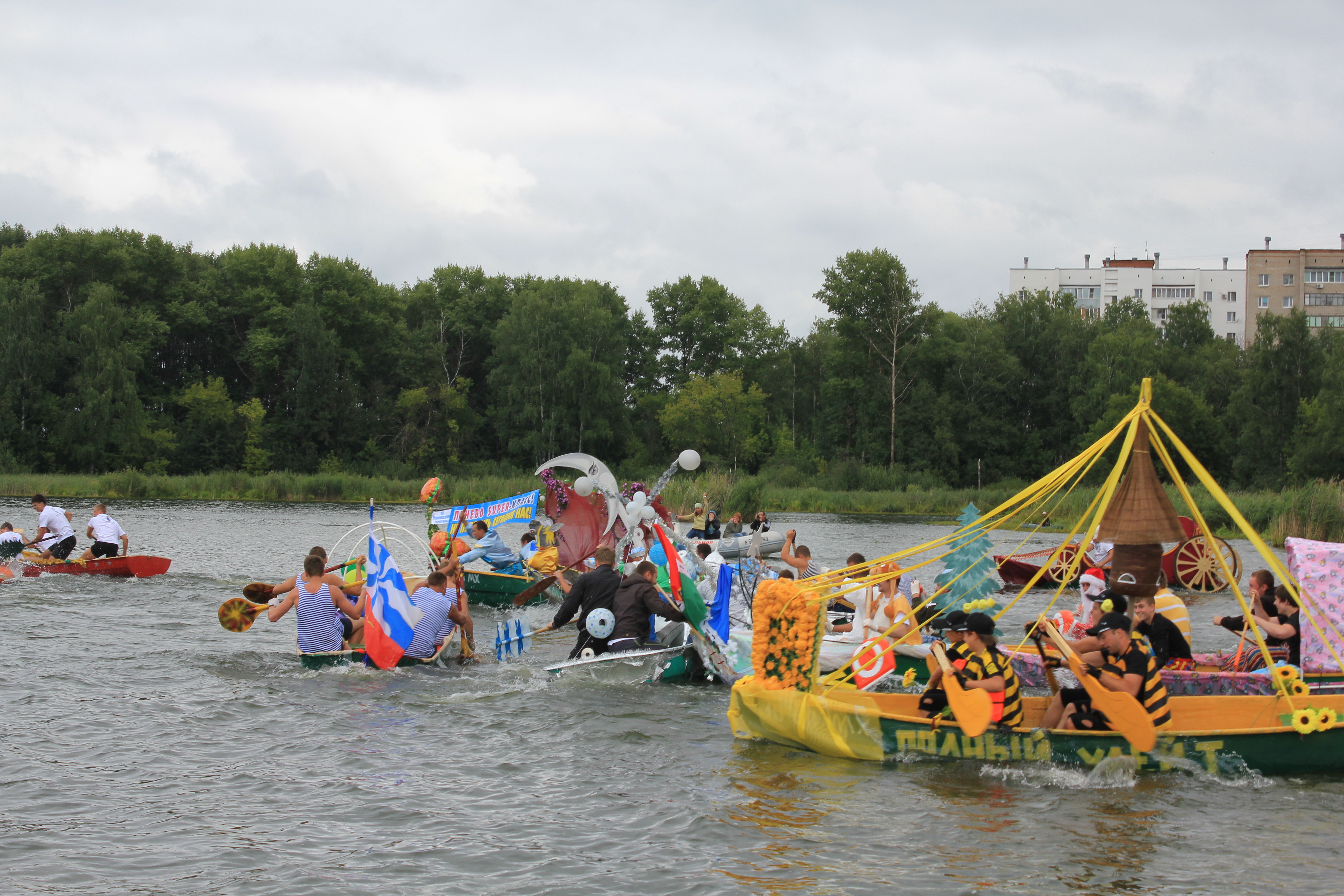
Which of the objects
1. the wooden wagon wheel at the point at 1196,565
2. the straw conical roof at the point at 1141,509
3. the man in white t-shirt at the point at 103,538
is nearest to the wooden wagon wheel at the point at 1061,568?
the wooden wagon wheel at the point at 1196,565

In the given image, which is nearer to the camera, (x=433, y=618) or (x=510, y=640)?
(x=433, y=618)

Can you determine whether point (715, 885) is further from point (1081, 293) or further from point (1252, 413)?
point (1081, 293)

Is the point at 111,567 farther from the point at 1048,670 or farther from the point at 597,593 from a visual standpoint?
the point at 1048,670

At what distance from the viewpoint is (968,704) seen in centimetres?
873

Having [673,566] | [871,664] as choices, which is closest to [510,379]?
[673,566]

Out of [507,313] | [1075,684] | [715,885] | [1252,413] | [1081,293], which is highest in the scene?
[1081,293]

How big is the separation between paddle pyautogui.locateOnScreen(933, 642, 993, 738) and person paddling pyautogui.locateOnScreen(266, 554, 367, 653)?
7.01 m

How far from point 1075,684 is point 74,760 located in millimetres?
9016

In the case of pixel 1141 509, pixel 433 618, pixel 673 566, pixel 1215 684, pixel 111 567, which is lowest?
pixel 111 567

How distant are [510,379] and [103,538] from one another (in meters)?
47.2

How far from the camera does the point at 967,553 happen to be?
1616cm

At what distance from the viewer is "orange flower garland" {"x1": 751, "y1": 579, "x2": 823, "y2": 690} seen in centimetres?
918

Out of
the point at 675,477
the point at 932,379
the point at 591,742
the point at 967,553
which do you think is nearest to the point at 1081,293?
the point at 932,379

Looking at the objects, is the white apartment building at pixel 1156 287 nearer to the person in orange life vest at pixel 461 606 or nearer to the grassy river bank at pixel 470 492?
the grassy river bank at pixel 470 492
